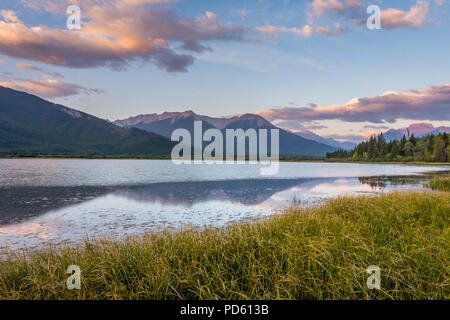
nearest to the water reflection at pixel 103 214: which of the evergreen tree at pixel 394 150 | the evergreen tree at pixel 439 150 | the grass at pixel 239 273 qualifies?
the grass at pixel 239 273

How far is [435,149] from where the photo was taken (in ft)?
458

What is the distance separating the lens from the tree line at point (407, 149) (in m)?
138

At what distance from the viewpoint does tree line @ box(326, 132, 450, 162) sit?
13825 centimetres

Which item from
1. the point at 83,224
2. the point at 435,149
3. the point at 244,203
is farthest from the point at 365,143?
the point at 83,224

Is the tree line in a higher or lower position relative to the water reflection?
higher

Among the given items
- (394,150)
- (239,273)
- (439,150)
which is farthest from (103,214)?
(394,150)

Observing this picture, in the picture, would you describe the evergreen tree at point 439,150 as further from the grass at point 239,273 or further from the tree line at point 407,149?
the grass at point 239,273

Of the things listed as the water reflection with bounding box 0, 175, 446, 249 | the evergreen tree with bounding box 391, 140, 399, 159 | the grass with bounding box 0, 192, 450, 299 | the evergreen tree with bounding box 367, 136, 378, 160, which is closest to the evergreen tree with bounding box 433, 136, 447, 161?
the evergreen tree with bounding box 391, 140, 399, 159

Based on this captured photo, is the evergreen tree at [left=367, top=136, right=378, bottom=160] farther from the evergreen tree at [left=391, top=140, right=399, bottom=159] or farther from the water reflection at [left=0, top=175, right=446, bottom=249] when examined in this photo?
the water reflection at [left=0, top=175, right=446, bottom=249]

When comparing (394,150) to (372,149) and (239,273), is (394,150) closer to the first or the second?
(372,149)

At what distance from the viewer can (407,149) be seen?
→ 520 feet
